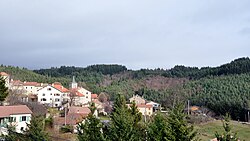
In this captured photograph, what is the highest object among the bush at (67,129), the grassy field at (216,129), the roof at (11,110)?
the roof at (11,110)

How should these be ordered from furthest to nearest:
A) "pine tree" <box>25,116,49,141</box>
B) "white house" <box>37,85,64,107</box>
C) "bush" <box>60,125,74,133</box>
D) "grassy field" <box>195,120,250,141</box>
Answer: "white house" <box>37,85,64,107</box> < "grassy field" <box>195,120,250,141</box> < "bush" <box>60,125,74,133</box> < "pine tree" <box>25,116,49,141</box>

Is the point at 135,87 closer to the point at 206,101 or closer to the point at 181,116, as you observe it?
the point at 206,101

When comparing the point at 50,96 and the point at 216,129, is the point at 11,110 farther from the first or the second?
the point at 50,96

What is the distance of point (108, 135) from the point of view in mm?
18859

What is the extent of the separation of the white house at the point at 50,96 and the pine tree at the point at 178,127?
5060 cm

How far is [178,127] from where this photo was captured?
550 inches

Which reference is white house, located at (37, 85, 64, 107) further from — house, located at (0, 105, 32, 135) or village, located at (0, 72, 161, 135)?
house, located at (0, 105, 32, 135)

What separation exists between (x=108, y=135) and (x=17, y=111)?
17.8 m

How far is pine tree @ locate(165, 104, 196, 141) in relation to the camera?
45.5ft

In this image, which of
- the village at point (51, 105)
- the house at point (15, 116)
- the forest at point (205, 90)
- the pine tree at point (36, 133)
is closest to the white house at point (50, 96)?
the village at point (51, 105)

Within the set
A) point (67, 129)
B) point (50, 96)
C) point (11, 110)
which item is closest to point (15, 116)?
point (11, 110)

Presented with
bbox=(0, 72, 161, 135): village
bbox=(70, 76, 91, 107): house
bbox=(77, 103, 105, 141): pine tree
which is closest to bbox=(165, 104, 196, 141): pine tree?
bbox=(77, 103, 105, 141): pine tree

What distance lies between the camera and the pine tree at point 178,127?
1388 cm

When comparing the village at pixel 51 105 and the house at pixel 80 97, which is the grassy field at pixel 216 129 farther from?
the house at pixel 80 97
